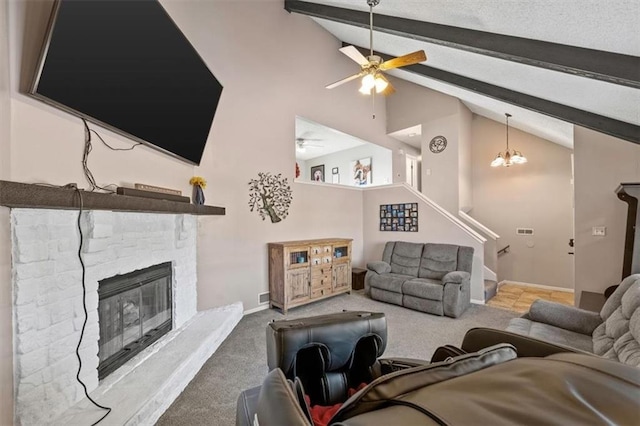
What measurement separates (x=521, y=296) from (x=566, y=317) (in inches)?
112

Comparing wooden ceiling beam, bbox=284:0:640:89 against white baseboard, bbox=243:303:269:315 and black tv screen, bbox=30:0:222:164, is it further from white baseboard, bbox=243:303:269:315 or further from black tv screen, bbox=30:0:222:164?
white baseboard, bbox=243:303:269:315

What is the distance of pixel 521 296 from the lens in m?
4.77

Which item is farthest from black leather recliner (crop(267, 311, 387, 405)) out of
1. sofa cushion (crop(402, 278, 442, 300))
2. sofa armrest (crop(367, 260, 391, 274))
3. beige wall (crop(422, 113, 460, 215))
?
beige wall (crop(422, 113, 460, 215))

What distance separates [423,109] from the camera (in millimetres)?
6164

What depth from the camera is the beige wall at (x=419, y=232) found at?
14.5 ft

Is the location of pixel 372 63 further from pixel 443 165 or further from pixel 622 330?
pixel 443 165

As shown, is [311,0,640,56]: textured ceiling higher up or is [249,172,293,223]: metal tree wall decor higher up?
[311,0,640,56]: textured ceiling

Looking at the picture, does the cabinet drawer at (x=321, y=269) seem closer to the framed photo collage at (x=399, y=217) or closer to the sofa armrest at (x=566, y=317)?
the framed photo collage at (x=399, y=217)

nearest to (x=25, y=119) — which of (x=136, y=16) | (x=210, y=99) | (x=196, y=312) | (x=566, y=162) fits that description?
(x=136, y=16)

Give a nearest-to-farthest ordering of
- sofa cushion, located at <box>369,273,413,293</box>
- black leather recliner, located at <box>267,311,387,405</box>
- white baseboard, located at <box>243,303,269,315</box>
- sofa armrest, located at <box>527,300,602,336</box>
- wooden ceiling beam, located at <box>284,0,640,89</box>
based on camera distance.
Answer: black leather recliner, located at <box>267,311,387,405</box> < wooden ceiling beam, located at <box>284,0,640,89</box> < sofa armrest, located at <box>527,300,602,336</box> < white baseboard, located at <box>243,303,269,315</box> < sofa cushion, located at <box>369,273,413,293</box>

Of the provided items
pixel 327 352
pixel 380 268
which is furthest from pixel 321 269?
pixel 327 352

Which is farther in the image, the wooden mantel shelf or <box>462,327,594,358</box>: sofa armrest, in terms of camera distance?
the wooden mantel shelf

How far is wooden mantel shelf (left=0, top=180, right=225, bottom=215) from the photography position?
122cm

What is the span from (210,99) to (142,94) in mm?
913
